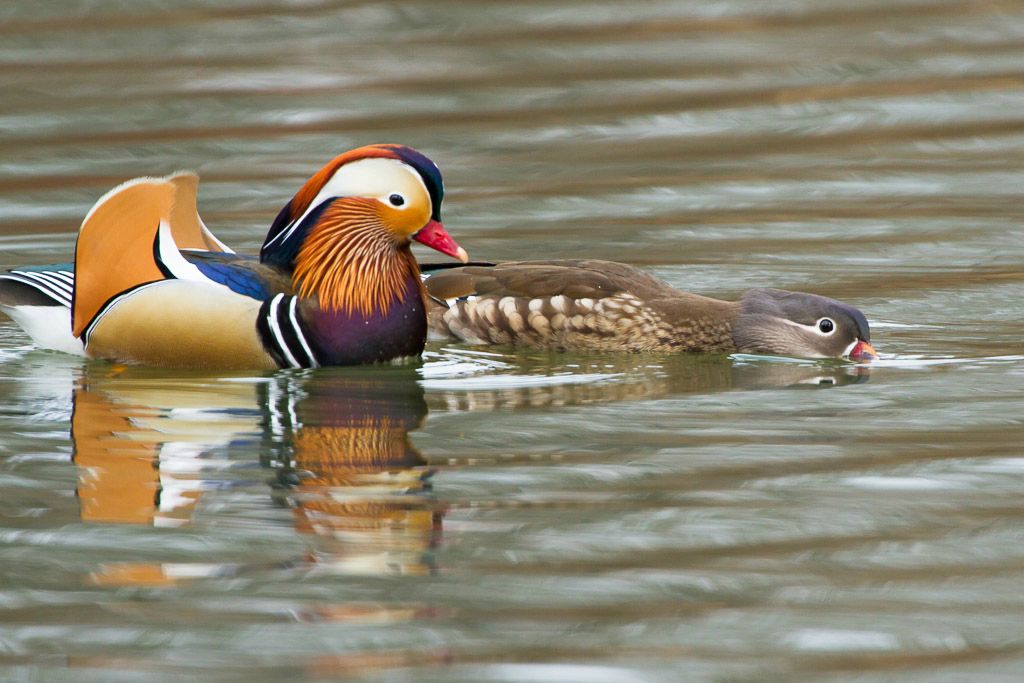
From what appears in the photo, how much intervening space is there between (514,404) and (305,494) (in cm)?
141

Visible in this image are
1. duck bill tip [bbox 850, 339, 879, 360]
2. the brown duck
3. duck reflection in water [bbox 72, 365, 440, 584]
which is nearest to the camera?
duck reflection in water [bbox 72, 365, 440, 584]

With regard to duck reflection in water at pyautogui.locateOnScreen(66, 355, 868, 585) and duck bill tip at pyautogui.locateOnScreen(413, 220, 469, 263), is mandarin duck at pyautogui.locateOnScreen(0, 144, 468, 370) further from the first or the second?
duck reflection in water at pyautogui.locateOnScreen(66, 355, 868, 585)

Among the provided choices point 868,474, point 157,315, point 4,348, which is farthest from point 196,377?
point 868,474

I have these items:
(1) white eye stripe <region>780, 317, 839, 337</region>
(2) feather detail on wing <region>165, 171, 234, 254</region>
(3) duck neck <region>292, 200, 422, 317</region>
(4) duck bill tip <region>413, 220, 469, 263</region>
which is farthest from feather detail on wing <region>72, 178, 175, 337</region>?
(1) white eye stripe <region>780, 317, 839, 337</region>

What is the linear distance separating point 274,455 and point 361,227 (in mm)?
1673

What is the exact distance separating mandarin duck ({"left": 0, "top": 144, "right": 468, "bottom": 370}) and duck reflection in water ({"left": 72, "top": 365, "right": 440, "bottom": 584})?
0.38 feet

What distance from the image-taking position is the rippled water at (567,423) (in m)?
4.38

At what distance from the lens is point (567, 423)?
20.9 ft

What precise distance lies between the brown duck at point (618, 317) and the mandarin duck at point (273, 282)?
407 mm

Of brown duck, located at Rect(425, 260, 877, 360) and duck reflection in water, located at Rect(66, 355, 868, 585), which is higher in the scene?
brown duck, located at Rect(425, 260, 877, 360)

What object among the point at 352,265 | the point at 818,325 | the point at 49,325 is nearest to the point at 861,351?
the point at 818,325

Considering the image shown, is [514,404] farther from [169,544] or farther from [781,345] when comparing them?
[169,544]

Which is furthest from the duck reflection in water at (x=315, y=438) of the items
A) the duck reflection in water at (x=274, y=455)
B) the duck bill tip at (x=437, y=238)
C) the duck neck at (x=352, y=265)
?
the duck bill tip at (x=437, y=238)

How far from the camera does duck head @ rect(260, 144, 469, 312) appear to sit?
7.29 meters
